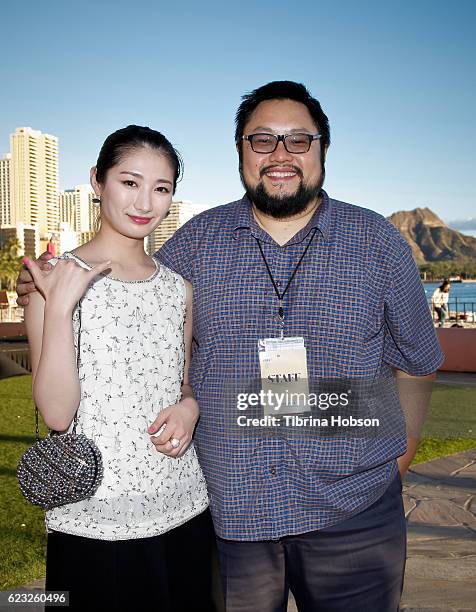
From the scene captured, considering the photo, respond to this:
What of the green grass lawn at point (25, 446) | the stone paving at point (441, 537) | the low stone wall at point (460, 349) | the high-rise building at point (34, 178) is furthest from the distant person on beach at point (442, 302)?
the high-rise building at point (34, 178)

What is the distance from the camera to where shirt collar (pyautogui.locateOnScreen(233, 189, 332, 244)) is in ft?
7.16

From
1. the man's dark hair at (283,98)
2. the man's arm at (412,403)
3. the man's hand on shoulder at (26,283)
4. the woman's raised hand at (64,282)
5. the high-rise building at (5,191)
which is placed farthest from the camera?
the high-rise building at (5,191)

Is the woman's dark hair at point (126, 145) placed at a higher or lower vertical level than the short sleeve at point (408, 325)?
higher

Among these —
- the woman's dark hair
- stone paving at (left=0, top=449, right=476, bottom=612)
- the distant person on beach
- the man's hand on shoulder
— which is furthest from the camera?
the distant person on beach

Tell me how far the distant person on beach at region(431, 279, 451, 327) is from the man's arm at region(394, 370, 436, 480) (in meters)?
16.7

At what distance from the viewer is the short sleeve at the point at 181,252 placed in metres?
2.27

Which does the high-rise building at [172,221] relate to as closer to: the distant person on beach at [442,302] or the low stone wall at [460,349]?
the low stone wall at [460,349]

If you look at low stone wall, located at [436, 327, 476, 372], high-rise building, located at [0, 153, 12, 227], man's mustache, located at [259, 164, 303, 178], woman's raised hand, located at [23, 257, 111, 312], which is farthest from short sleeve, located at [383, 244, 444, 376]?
high-rise building, located at [0, 153, 12, 227]

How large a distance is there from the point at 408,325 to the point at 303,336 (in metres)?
0.37

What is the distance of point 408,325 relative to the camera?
2.19 metres

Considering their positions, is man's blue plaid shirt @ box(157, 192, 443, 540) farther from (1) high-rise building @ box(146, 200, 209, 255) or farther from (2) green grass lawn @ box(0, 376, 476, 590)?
(2) green grass lawn @ box(0, 376, 476, 590)

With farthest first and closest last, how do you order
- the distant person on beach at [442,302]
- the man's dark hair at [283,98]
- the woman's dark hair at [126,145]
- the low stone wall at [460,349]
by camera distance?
the distant person on beach at [442,302]
the low stone wall at [460,349]
the man's dark hair at [283,98]
the woman's dark hair at [126,145]

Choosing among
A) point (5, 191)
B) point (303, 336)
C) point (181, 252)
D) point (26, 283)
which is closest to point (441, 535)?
point (303, 336)

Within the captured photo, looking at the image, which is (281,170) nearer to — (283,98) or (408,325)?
(283,98)
